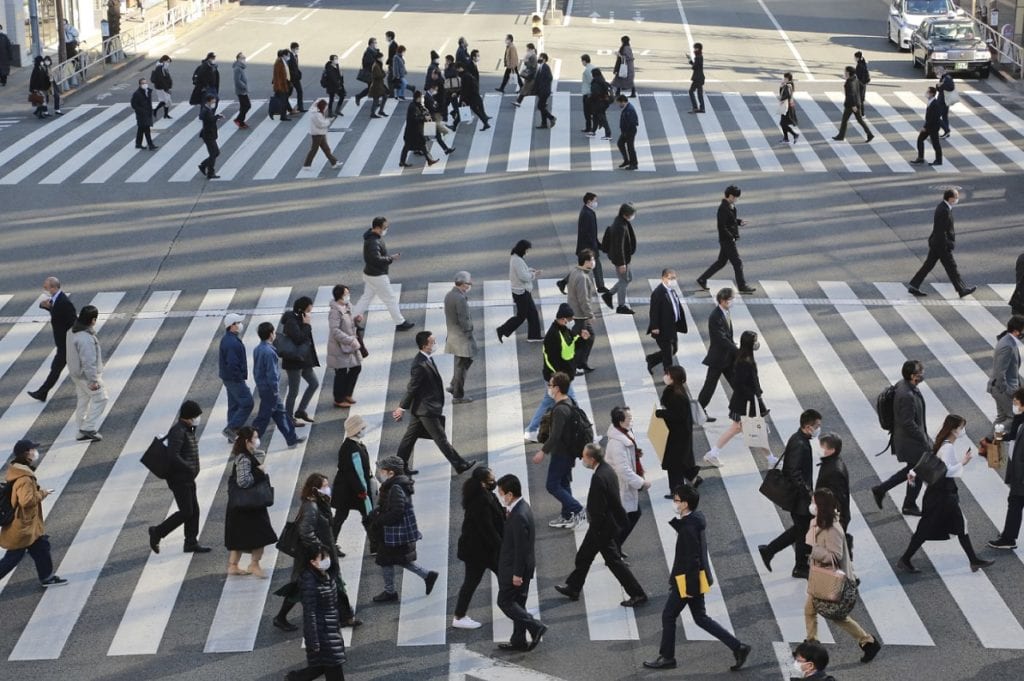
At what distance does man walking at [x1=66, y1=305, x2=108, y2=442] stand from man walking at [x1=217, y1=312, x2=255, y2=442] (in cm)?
154

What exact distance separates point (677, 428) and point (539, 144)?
18474 millimetres

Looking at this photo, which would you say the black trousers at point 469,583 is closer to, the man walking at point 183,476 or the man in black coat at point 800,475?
the man in black coat at point 800,475

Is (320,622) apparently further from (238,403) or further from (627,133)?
(627,133)

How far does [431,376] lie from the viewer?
1572 cm

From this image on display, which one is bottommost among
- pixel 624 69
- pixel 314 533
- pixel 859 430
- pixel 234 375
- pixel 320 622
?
pixel 859 430

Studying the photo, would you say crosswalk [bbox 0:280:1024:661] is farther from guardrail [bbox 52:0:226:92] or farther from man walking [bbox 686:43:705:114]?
guardrail [bbox 52:0:226:92]

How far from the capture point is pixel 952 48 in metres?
39.4

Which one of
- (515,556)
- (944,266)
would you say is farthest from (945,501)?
(944,266)

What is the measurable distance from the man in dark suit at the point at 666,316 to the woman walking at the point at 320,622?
7.58 meters

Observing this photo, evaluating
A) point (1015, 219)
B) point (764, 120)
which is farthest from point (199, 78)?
point (1015, 219)

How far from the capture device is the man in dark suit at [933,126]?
95.8 feet

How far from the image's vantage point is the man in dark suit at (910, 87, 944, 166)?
29188 millimetres

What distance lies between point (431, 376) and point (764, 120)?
68.5 ft

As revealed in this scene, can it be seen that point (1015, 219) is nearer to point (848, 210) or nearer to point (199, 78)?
point (848, 210)
